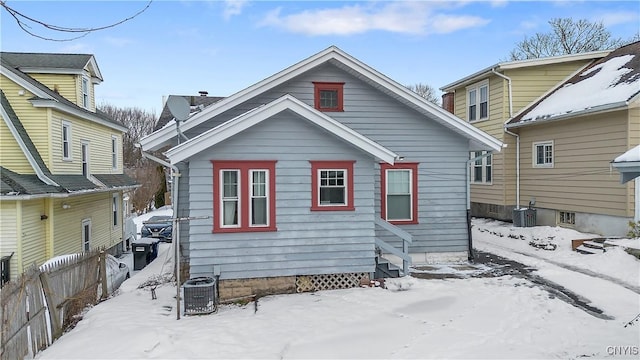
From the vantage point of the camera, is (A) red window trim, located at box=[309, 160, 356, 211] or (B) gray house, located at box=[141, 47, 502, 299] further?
(A) red window trim, located at box=[309, 160, 356, 211]

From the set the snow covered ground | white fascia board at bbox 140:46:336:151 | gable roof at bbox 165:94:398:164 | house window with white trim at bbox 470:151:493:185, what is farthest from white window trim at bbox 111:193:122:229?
house window with white trim at bbox 470:151:493:185

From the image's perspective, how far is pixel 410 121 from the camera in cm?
1251

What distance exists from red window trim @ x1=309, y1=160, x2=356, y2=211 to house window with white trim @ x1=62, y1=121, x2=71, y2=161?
10632 millimetres

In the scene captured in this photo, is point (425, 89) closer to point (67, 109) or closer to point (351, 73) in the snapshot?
point (351, 73)

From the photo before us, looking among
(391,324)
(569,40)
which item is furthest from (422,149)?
(569,40)

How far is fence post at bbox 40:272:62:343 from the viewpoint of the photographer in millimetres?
7629

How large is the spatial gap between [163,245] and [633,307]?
19.8m

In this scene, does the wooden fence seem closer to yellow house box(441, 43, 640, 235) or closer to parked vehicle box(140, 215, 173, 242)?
parked vehicle box(140, 215, 173, 242)

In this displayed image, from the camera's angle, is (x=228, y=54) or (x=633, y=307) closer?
(x=633, y=307)

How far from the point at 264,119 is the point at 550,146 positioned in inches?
489

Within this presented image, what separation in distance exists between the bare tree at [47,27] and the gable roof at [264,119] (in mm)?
4096

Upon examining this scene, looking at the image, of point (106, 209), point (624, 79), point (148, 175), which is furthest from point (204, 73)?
point (148, 175)

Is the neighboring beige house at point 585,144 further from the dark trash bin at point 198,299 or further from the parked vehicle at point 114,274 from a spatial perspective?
the parked vehicle at point 114,274

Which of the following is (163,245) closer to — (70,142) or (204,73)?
(70,142)
